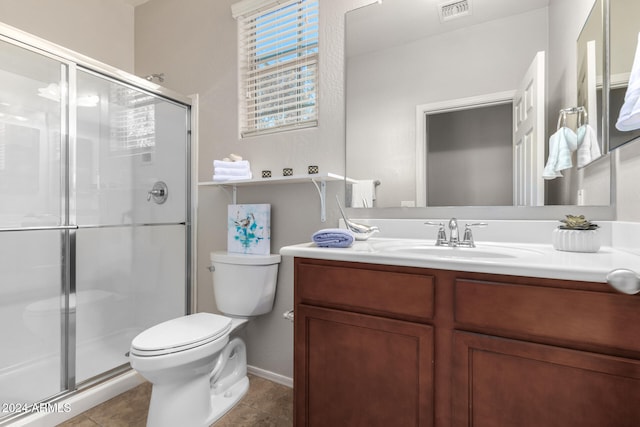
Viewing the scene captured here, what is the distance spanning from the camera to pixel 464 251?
125 cm

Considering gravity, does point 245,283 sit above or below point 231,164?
below

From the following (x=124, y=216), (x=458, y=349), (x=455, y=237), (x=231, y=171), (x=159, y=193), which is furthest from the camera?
(x=159, y=193)

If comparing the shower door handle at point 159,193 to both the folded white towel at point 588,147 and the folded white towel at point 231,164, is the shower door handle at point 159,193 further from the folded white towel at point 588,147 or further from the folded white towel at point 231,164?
the folded white towel at point 588,147

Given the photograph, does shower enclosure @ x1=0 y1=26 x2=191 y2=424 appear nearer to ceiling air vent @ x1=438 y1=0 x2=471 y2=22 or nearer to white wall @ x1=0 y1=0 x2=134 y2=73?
white wall @ x1=0 y1=0 x2=134 y2=73

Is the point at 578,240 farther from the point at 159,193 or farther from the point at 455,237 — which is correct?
the point at 159,193

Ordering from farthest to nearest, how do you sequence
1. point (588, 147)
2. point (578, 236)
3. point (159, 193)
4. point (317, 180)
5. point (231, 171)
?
point (159, 193) < point (231, 171) < point (317, 180) < point (588, 147) < point (578, 236)

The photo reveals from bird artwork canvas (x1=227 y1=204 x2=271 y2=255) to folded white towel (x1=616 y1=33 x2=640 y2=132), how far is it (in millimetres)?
1555

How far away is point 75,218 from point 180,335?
957 mm

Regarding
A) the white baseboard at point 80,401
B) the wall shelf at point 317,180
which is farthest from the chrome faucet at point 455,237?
the white baseboard at point 80,401

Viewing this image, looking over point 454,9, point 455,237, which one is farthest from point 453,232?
point 454,9

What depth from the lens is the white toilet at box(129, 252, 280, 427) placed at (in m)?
1.34

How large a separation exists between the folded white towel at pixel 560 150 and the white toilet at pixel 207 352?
55.0 inches

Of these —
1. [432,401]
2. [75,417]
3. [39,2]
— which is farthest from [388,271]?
[39,2]

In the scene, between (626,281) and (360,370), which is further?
(360,370)
